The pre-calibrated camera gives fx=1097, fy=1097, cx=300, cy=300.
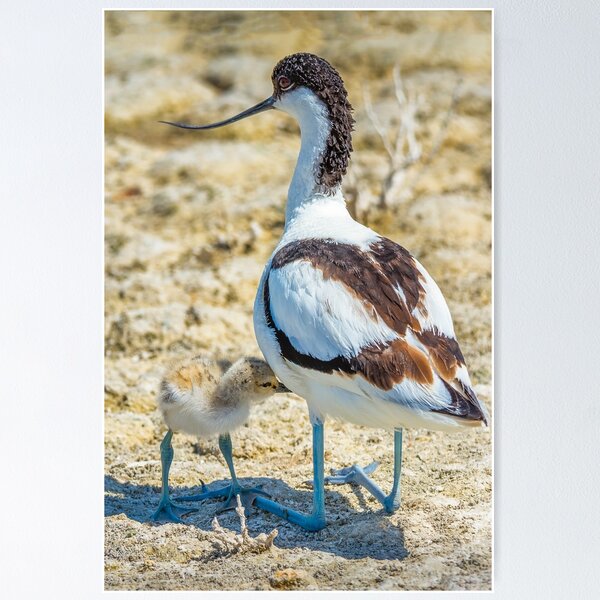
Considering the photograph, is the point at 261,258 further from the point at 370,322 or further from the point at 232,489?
the point at 370,322

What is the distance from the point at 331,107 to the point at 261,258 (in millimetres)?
1964

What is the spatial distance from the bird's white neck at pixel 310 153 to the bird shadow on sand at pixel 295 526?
956 millimetres

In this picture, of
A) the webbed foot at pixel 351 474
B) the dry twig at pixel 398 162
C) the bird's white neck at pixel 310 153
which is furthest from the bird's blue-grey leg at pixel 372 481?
the dry twig at pixel 398 162

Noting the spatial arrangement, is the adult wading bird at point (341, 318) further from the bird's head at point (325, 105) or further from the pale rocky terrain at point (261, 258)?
the pale rocky terrain at point (261, 258)

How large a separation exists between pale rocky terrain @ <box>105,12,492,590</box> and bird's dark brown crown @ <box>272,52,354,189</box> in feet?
3.51

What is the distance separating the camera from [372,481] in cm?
377

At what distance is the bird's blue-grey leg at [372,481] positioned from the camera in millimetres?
3629

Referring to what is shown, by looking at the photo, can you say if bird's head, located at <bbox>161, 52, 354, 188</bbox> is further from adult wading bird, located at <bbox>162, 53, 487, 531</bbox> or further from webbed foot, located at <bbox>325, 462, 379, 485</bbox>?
webbed foot, located at <bbox>325, 462, 379, 485</bbox>

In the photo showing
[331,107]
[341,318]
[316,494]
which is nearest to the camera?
[341,318]

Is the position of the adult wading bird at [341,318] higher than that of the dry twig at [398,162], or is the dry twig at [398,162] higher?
the dry twig at [398,162]

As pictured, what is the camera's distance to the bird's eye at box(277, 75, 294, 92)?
3719mm

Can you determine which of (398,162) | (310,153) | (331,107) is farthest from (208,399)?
(398,162)
